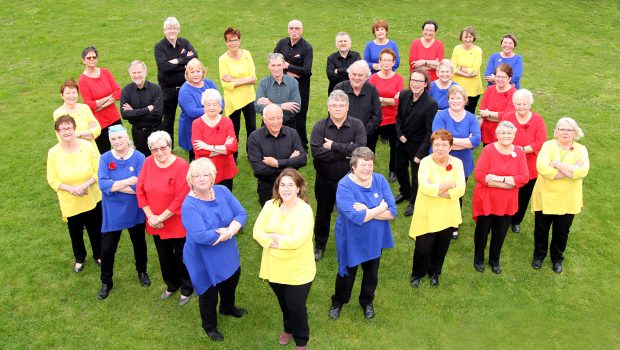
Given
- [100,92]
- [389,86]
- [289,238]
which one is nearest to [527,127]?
[389,86]

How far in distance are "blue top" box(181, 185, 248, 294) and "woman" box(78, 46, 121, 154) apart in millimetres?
4150

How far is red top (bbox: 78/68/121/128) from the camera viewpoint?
27.9ft

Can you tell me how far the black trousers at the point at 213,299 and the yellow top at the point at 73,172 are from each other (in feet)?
7.10

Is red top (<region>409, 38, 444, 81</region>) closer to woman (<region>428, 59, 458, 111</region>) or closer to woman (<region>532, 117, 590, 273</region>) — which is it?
woman (<region>428, 59, 458, 111</region>)

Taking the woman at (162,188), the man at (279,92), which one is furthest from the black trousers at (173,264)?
the man at (279,92)

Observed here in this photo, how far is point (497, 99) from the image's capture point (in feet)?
26.6

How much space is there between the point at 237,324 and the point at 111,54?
1248cm

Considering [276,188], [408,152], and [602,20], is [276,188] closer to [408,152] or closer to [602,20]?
[408,152]

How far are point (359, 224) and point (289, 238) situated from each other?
3.03 ft

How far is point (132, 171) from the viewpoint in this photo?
6.21m

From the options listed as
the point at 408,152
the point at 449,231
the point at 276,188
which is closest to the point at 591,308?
the point at 449,231

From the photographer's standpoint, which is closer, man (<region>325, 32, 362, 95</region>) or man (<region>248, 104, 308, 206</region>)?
man (<region>248, 104, 308, 206</region>)

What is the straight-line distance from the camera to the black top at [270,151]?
664 centimetres

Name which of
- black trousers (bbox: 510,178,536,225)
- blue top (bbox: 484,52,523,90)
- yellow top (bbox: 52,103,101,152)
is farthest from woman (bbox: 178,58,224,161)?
blue top (bbox: 484,52,523,90)
